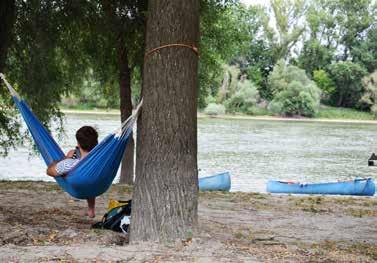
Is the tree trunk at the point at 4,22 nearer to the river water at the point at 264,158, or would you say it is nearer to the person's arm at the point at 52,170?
the person's arm at the point at 52,170

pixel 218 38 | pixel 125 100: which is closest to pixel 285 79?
pixel 218 38

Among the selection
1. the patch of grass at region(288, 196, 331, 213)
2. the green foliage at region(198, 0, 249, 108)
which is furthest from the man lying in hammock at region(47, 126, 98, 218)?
the green foliage at region(198, 0, 249, 108)

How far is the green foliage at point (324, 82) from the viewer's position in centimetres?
4719

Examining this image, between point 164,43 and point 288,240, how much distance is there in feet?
5.46

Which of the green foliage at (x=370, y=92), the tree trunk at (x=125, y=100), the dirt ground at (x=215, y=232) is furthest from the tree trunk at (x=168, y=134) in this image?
the green foliage at (x=370, y=92)

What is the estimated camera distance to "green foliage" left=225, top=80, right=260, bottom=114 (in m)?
40.3

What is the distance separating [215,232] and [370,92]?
43.5 metres

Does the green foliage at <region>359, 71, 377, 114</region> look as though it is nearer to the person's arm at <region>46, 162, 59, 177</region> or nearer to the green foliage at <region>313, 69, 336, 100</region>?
the green foliage at <region>313, 69, 336, 100</region>

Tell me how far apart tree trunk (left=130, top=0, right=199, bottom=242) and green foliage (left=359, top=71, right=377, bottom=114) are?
141 ft

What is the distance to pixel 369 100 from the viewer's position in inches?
1754

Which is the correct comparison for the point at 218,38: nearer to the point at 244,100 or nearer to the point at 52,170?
the point at 52,170

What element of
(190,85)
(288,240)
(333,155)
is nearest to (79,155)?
(190,85)

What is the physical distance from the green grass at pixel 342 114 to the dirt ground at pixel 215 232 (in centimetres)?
3880

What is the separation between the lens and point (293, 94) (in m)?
41.8
